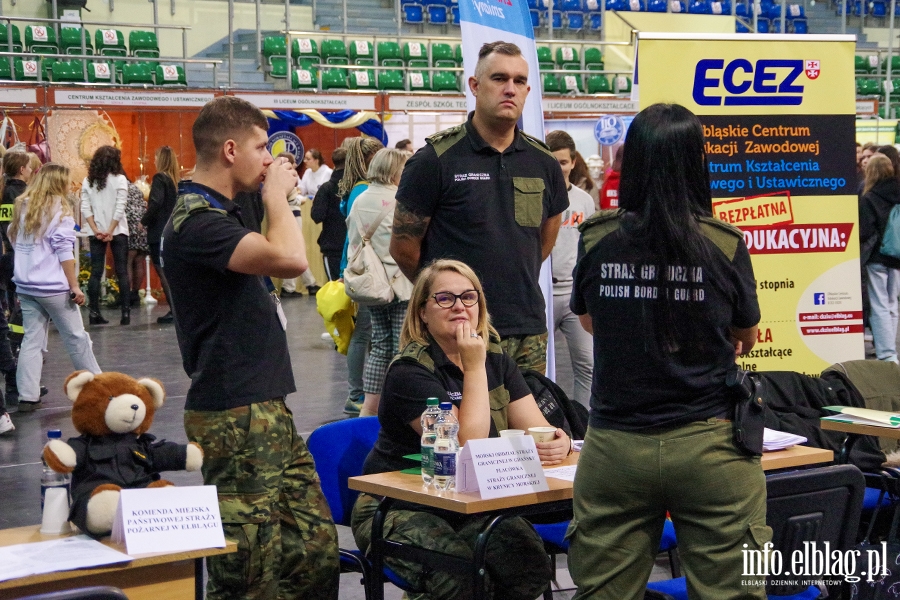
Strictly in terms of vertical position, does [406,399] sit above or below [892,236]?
below

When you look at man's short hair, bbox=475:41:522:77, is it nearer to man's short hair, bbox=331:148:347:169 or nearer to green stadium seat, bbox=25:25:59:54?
man's short hair, bbox=331:148:347:169

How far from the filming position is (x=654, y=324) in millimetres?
2295

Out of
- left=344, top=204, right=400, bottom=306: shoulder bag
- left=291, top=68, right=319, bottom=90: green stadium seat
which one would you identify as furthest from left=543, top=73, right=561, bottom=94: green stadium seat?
left=344, top=204, right=400, bottom=306: shoulder bag

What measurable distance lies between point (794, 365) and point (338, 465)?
2435 millimetres

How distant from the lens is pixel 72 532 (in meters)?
2.38

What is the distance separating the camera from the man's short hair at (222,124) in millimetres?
2750

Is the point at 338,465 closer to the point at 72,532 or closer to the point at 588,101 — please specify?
the point at 72,532

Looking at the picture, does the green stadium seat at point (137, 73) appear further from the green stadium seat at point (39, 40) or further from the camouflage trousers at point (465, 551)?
the camouflage trousers at point (465, 551)

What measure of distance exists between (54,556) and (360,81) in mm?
16222

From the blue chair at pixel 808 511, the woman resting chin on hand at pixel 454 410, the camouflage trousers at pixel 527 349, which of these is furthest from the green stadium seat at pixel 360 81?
the blue chair at pixel 808 511

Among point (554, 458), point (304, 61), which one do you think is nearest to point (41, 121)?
point (304, 61)

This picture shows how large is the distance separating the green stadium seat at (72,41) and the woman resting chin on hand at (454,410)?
14.8 metres

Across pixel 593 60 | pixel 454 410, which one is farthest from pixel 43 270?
pixel 593 60

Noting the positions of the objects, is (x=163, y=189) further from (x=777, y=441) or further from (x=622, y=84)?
(x=622, y=84)
